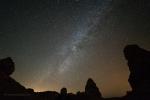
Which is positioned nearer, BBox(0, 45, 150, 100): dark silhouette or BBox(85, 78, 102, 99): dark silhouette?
BBox(0, 45, 150, 100): dark silhouette

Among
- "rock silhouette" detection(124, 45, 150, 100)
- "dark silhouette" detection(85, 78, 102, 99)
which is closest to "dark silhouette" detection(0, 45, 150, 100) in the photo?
"rock silhouette" detection(124, 45, 150, 100)

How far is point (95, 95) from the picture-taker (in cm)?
4597

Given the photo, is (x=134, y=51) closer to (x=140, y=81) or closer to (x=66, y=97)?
(x=140, y=81)

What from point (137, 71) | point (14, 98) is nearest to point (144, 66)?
point (137, 71)

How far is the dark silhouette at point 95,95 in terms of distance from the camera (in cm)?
3816

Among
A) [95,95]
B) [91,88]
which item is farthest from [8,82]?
[91,88]

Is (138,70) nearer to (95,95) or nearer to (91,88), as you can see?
(95,95)

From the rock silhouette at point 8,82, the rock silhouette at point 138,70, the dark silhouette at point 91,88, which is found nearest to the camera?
the rock silhouette at point 8,82

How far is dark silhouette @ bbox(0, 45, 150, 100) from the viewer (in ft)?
125

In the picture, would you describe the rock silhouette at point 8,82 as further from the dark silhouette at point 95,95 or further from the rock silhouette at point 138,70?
the rock silhouette at point 138,70

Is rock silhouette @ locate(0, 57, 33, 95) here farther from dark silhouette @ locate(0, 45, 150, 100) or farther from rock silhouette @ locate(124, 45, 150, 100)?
rock silhouette @ locate(124, 45, 150, 100)

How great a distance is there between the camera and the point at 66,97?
4131 centimetres

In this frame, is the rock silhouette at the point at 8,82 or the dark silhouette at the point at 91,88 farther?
the dark silhouette at the point at 91,88

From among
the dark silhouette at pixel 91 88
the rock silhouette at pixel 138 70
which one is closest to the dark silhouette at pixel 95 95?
the rock silhouette at pixel 138 70
